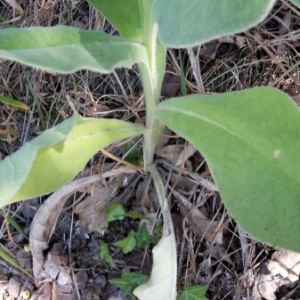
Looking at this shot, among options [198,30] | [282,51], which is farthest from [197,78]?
[198,30]

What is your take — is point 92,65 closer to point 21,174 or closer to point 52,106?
point 21,174

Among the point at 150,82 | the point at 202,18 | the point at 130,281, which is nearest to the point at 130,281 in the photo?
the point at 130,281

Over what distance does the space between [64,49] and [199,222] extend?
661 mm

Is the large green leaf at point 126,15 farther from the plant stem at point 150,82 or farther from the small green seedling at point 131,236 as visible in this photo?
the small green seedling at point 131,236

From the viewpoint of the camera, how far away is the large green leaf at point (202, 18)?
574 mm

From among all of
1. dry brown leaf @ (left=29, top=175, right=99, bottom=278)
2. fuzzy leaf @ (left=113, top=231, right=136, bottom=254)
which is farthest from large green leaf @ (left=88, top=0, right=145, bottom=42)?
fuzzy leaf @ (left=113, top=231, right=136, bottom=254)

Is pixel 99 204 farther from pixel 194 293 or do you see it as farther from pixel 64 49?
pixel 64 49

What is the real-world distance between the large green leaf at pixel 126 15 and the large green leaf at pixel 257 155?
214 mm

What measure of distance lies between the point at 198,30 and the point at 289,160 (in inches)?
14.5

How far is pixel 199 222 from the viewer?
1.31 m

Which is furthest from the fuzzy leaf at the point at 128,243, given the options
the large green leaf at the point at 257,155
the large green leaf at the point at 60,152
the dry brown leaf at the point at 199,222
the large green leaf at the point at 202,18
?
the large green leaf at the point at 202,18

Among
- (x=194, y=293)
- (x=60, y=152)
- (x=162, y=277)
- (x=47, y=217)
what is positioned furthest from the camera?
(x=47, y=217)

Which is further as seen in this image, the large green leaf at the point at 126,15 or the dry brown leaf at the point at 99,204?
the dry brown leaf at the point at 99,204

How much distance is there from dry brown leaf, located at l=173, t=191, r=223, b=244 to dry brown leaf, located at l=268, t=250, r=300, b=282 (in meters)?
0.15
